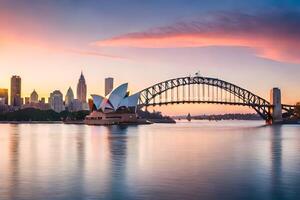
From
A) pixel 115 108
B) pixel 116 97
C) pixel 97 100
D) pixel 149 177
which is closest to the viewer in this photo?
pixel 149 177

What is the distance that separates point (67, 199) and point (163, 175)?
8.73 meters

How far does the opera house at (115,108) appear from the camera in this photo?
548 feet

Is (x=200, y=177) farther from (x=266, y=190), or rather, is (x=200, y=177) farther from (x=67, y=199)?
(x=67, y=199)

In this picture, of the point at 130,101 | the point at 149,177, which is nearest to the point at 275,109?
the point at 130,101

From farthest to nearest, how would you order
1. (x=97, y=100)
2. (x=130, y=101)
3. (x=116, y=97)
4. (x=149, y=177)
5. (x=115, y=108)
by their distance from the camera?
(x=97, y=100) < (x=130, y=101) < (x=115, y=108) < (x=116, y=97) < (x=149, y=177)

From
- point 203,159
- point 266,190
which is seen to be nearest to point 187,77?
point 203,159

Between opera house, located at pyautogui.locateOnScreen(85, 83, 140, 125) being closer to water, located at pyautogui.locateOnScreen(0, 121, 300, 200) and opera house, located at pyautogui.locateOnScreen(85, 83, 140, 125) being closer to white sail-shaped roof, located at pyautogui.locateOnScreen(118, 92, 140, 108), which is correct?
white sail-shaped roof, located at pyautogui.locateOnScreen(118, 92, 140, 108)

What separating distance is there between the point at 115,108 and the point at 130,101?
8.17 metres

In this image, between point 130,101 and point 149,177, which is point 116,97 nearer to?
point 130,101

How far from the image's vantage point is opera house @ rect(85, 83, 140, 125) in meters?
167

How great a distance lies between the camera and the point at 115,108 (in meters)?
167

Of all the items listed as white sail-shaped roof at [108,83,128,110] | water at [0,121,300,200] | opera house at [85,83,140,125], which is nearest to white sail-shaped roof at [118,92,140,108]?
opera house at [85,83,140,125]

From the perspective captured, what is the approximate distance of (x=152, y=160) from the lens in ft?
124

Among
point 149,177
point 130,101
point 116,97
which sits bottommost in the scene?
point 149,177
